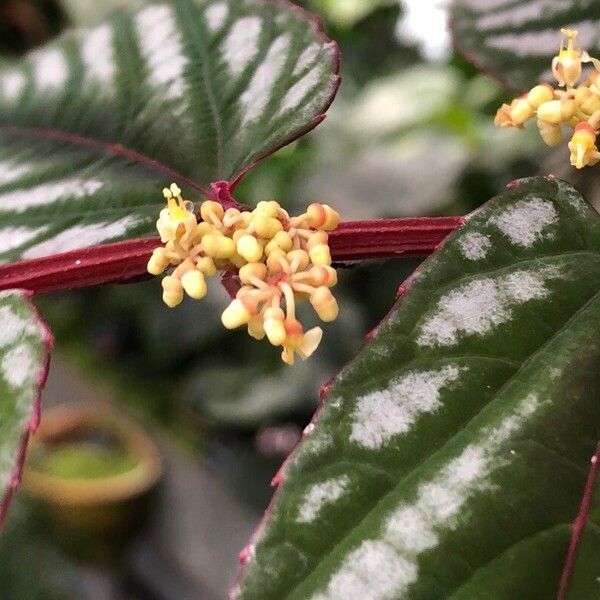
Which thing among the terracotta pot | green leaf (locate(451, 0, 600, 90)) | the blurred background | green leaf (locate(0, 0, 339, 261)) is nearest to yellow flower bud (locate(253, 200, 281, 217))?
green leaf (locate(0, 0, 339, 261))

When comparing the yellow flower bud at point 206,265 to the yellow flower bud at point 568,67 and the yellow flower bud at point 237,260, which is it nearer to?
the yellow flower bud at point 237,260

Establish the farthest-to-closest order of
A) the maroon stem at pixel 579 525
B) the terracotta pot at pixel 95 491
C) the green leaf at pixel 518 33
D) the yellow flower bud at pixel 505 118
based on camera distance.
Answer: the terracotta pot at pixel 95 491
the green leaf at pixel 518 33
the yellow flower bud at pixel 505 118
the maroon stem at pixel 579 525

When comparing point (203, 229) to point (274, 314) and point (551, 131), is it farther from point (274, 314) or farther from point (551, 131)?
point (551, 131)

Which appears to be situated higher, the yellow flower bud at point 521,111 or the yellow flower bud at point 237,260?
the yellow flower bud at point 521,111

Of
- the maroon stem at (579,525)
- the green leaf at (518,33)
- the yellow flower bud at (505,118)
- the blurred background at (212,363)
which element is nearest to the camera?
the maroon stem at (579,525)

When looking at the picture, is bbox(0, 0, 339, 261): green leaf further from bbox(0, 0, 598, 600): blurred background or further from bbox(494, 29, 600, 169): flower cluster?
bbox(0, 0, 598, 600): blurred background

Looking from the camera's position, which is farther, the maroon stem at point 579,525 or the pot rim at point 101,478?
the pot rim at point 101,478


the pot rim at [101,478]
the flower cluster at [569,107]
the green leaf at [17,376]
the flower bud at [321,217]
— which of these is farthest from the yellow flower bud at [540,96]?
the pot rim at [101,478]

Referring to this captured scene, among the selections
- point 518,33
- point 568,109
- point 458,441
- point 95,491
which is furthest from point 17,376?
point 95,491
